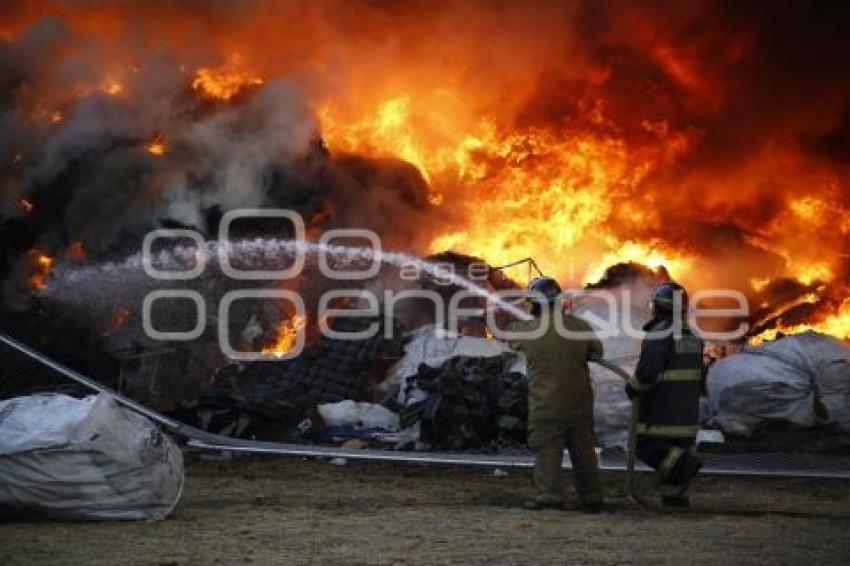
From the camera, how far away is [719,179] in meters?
22.3

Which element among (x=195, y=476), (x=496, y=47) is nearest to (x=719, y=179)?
(x=496, y=47)

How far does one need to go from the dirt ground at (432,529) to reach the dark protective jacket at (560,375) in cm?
80

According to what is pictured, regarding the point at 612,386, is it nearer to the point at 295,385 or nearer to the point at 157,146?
the point at 295,385

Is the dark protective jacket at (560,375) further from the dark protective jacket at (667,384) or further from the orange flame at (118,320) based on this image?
the orange flame at (118,320)

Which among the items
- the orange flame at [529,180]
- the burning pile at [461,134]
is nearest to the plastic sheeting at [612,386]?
the burning pile at [461,134]

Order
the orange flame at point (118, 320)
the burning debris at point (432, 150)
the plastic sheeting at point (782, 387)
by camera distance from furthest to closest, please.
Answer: the burning debris at point (432, 150), the orange flame at point (118, 320), the plastic sheeting at point (782, 387)

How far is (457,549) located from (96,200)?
14.0m

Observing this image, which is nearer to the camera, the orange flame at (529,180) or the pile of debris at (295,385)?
the pile of debris at (295,385)

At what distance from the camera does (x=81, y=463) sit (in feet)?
23.6

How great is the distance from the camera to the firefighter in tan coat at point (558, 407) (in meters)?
8.48

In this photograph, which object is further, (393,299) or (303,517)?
(393,299)

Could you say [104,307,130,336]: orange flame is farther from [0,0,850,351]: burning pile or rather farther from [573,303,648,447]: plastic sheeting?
[573,303,648,447]: plastic sheeting

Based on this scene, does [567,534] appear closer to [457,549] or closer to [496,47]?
[457,549]

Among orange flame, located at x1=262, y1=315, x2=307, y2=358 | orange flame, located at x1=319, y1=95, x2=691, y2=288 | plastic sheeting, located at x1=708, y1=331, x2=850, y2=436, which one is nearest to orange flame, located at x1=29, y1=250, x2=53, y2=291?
orange flame, located at x1=262, y1=315, x2=307, y2=358
